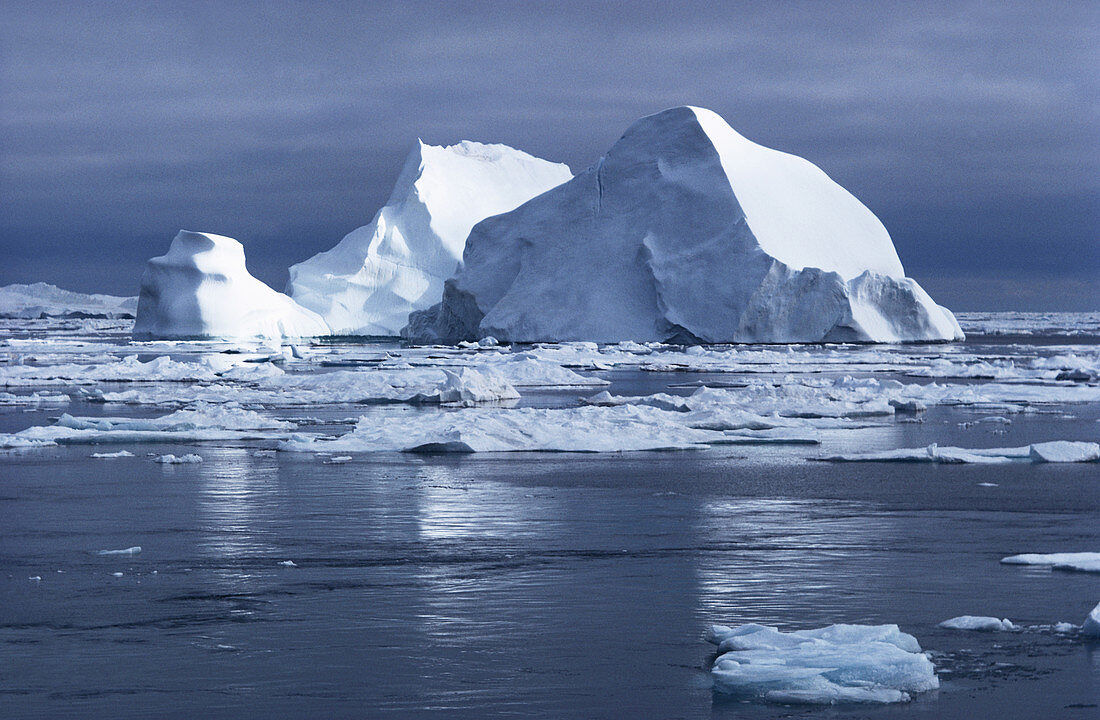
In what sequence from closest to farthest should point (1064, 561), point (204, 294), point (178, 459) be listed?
point (1064, 561)
point (178, 459)
point (204, 294)

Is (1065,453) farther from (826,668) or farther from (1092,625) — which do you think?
(826,668)

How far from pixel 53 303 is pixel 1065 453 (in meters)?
112

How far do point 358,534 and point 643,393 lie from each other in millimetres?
13999

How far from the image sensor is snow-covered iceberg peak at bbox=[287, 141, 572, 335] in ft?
208

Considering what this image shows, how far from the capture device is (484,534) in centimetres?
838

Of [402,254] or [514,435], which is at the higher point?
[402,254]

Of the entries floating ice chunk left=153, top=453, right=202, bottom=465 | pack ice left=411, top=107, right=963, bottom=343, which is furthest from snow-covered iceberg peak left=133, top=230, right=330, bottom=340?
floating ice chunk left=153, top=453, right=202, bottom=465

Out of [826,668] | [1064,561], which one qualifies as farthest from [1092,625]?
[1064,561]

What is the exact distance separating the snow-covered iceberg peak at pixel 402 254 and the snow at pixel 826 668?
57.5m

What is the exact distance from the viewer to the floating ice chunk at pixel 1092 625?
224 inches

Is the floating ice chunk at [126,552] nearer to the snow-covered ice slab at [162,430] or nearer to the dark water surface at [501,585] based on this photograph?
the dark water surface at [501,585]

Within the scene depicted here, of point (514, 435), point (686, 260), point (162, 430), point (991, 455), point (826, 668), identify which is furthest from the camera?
point (686, 260)

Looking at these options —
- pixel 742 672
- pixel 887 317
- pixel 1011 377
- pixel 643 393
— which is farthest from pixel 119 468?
pixel 887 317

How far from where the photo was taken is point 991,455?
42.1 feet
